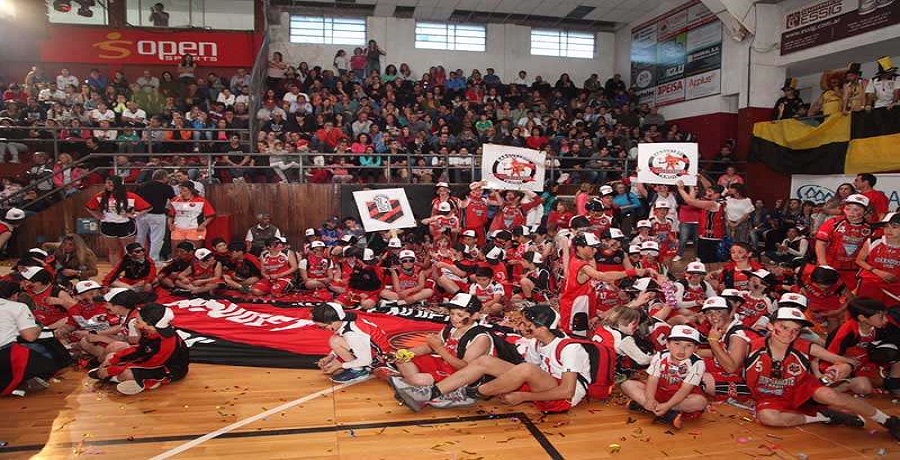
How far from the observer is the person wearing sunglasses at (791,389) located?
4512mm

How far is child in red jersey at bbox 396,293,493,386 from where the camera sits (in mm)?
4996

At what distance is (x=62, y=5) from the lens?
1642cm

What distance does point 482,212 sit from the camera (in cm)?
1123

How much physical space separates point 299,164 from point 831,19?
1263 centimetres

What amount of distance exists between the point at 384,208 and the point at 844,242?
24.8 ft

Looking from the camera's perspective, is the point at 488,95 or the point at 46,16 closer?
the point at 46,16

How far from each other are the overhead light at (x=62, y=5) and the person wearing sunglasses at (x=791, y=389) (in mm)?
19122

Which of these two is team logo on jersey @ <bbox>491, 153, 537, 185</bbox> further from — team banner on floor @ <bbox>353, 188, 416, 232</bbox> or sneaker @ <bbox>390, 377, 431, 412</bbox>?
sneaker @ <bbox>390, 377, 431, 412</bbox>

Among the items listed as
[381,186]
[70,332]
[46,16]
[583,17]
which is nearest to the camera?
[70,332]

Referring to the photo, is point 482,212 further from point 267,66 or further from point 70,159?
point 267,66

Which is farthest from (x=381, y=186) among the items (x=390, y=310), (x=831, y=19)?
(x=831, y=19)

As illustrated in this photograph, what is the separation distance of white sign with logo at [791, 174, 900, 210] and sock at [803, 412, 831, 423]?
922 cm

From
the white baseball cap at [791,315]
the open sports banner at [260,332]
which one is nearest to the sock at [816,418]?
the white baseball cap at [791,315]

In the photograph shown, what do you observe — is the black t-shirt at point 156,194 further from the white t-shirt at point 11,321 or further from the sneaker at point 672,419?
the sneaker at point 672,419
